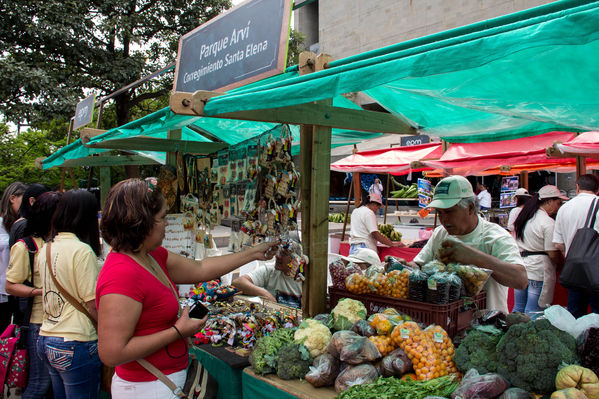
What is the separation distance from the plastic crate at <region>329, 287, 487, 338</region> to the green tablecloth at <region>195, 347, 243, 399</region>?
0.89 meters

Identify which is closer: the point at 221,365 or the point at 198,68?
the point at 221,365

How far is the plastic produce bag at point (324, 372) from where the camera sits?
2.38 meters

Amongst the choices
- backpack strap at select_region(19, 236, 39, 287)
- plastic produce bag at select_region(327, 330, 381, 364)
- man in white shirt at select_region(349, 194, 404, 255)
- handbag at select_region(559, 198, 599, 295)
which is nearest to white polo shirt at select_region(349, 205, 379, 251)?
man in white shirt at select_region(349, 194, 404, 255)

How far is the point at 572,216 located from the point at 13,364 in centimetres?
549

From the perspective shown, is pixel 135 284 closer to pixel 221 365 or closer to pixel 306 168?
pixel 221 365

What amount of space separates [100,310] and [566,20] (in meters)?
2.09

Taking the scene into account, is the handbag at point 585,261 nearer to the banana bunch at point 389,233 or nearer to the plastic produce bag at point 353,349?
the plastic produce bag at point 353,349

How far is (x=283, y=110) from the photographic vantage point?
9.63 feet

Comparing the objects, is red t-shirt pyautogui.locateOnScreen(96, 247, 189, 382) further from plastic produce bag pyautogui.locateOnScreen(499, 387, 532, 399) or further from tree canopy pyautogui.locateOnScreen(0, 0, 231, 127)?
tree canopy pyautogui.locateOnScreen(0, 0, 231, 127)

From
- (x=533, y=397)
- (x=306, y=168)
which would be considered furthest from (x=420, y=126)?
(x=533, y=397)

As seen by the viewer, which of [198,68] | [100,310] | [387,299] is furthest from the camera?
[198,68]

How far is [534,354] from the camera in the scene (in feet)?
6.45

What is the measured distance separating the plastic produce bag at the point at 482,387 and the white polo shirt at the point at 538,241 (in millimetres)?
4164

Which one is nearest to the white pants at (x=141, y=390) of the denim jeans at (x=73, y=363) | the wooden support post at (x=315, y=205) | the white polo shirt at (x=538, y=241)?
the denim jeans at (x=73, y=363)
